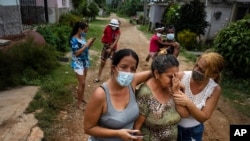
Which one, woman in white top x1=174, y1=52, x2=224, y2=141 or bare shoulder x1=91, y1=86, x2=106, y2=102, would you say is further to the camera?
woman in white top x1=174, y1=52, x2=224, y2=141

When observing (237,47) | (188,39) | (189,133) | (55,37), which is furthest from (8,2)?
(188,39)

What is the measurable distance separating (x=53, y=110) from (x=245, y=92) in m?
4.71

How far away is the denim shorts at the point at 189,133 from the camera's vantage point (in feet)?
7.22

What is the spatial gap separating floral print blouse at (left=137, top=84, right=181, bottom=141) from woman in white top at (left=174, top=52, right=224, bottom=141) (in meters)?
0.20

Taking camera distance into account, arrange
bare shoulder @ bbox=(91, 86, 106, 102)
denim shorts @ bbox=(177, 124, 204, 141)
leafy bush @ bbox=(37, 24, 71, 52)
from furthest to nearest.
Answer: leafy bush @ bbox=(37, 24, 71, 52)
denim shorts @ bbox=(177, 124, 204, 141)
bare shoulder @ bbox=(91, 86, 106, 102)

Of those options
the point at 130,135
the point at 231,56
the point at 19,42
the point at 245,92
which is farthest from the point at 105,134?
the point at 231,56

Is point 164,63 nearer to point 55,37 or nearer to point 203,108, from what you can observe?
point 203,108

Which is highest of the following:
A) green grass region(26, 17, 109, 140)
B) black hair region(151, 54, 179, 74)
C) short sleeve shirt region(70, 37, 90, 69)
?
black hair region(151, 54, 179, 74)

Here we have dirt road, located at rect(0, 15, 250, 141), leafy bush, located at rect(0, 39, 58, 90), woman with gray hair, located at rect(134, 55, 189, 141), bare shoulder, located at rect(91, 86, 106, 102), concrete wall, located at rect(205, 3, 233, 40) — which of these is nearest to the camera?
bare shoulder, located at rect(91, 86, 106, 102)

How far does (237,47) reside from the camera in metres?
6.66

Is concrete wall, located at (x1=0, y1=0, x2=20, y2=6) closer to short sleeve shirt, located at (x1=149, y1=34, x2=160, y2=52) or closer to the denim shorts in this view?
short sleeve shirt, located at (x1=149, y1=34, x2=160, y2=52)

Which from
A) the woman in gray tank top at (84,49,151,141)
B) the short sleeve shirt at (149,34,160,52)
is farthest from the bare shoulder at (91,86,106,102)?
the short sleeve shirt at (149,34,160,52)

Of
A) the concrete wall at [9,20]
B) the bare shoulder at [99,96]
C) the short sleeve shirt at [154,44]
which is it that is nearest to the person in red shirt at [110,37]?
the short sleeve shirt at [154,44]

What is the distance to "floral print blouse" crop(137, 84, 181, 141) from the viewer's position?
1880mm
